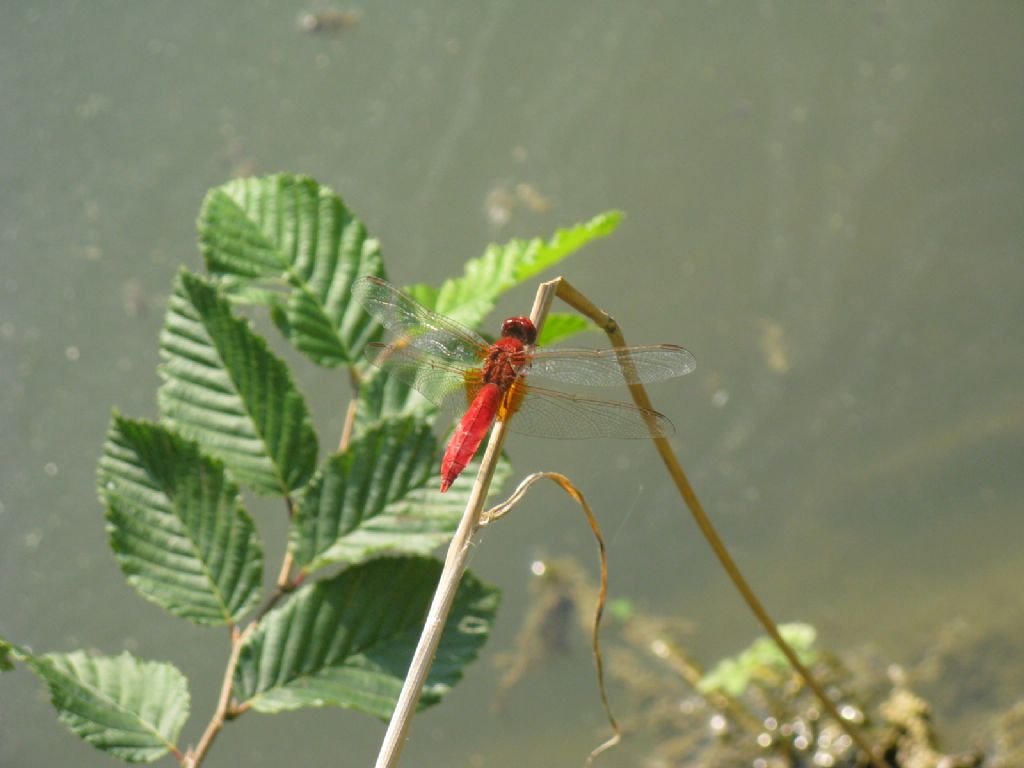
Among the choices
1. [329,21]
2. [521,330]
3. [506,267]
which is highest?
[329,21]

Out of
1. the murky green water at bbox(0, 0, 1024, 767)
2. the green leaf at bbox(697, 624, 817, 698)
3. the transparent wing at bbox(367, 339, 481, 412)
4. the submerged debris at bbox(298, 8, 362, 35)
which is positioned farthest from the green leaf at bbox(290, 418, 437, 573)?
the submerged debris at bbox(298, 8, 362, 35)

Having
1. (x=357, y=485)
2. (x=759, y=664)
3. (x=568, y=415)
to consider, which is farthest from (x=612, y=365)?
(x=759, y=664)

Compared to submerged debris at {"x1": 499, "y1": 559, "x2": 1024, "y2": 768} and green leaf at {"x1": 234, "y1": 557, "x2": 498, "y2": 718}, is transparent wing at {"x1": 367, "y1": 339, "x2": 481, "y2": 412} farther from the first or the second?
submerged debris at {"x1": 499, "y1": 559, "x2": 1024, "y2": 768}

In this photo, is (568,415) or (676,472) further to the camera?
(568,415)

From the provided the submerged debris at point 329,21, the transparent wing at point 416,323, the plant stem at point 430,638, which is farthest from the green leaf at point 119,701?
the submerged debris at point 329,21

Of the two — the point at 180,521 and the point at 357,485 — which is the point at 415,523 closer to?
the point at 357,485

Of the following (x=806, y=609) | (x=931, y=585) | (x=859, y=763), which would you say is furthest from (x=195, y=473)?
(x=931, y=585)

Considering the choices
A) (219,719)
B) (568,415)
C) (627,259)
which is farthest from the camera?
(627,259)
